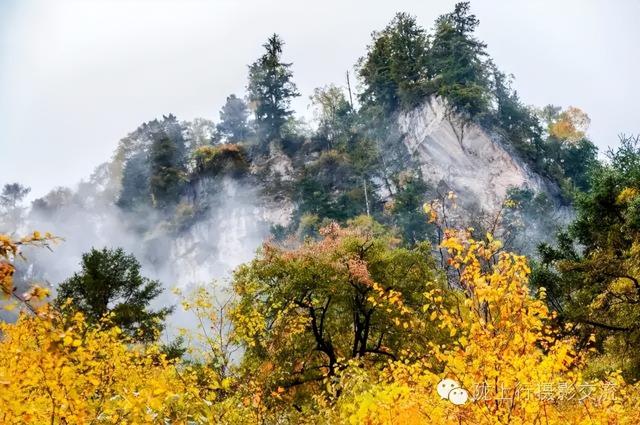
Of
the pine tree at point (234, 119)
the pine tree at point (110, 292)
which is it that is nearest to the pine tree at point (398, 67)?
the pine tree at point (234, 119)

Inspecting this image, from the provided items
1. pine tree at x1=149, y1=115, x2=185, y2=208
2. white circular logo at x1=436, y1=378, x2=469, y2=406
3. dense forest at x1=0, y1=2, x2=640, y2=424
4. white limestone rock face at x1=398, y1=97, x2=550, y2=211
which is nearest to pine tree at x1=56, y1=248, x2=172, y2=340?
dense forest at x1=0, y1=2, x2=640, y2=424

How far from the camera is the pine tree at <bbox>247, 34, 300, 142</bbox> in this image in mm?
65812

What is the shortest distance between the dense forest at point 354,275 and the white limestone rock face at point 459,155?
43 centimetres

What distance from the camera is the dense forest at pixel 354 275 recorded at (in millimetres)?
6848

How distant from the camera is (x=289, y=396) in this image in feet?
63.1

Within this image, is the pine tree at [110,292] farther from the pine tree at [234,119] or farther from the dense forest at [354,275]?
the pine tree at [234,119]

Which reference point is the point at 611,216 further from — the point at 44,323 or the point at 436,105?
the point at 436,105

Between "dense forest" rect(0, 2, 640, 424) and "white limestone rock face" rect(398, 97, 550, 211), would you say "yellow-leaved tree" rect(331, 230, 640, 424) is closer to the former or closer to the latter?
"dense forest" rect(0, 2, 640, 424)

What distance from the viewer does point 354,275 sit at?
63.1 feet

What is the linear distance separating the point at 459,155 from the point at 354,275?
139 feet

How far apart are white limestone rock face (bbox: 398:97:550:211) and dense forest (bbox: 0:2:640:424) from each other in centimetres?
43

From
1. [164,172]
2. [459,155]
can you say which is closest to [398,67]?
[459,155]

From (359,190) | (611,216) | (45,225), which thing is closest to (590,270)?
(611,216)

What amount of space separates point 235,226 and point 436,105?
93.4 ft
